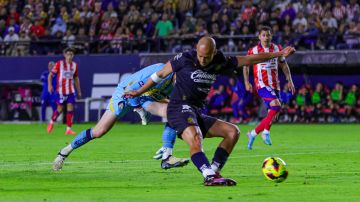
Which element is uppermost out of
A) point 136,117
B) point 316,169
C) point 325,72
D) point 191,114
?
point 191,114

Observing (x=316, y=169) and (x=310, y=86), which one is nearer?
(x=316, y=169)

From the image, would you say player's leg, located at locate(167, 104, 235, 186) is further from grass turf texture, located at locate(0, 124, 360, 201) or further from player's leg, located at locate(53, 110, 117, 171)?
player's leg, located at locate(53, 110, 117, 171)

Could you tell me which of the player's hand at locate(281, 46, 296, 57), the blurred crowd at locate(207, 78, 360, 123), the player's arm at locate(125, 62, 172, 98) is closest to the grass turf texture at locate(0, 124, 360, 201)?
the player's arm at locate(125, 62, 172, 98)

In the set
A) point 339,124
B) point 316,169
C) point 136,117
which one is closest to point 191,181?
point 316,169

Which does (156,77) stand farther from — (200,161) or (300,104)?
(300,104)

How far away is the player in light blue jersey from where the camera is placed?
48.1ft

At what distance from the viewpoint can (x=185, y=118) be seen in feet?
40.5

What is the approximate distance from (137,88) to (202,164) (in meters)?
3.45

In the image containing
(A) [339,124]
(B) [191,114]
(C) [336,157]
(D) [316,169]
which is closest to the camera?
(B) [191,114]

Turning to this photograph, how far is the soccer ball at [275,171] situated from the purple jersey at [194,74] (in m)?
1.26

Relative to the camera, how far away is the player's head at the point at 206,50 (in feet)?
39.9

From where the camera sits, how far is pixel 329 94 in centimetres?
3491

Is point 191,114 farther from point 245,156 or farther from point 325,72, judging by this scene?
point 325,72

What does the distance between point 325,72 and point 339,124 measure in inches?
112
